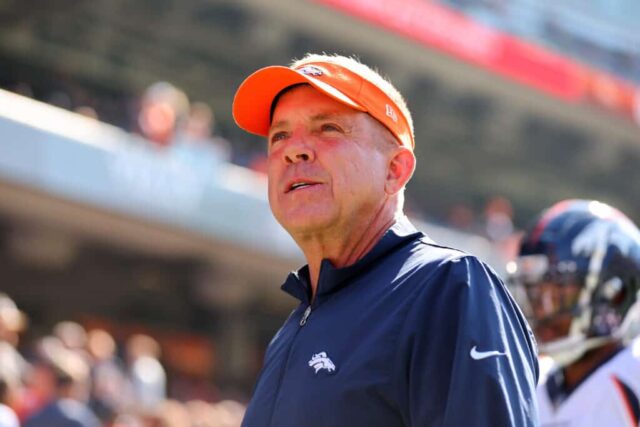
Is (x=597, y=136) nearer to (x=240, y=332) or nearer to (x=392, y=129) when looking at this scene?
(x=240, y=332)

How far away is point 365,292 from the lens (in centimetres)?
245

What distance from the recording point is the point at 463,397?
214 centimetres

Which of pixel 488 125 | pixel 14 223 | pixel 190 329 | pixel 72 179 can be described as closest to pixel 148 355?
pixel 72 179

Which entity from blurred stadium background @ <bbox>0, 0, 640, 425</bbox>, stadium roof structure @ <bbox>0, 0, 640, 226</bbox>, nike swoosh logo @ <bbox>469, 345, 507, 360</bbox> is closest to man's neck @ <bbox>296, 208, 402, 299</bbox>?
nike swoosh logo @ <bbox>469, 345, 507, 360</bbox>

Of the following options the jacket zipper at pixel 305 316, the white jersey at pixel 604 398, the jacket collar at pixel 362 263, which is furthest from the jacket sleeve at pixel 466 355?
the white jersey at pixel 604 398

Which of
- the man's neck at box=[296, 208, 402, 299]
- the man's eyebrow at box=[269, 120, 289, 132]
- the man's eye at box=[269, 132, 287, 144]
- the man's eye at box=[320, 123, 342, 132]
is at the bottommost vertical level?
the man's neck at box=[296, 208, 402, 299]

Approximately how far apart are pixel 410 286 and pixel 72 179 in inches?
473

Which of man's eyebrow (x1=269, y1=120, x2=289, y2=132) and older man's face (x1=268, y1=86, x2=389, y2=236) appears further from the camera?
man's eyebrow (x1=269, y1=120, x2=289, y2=132)

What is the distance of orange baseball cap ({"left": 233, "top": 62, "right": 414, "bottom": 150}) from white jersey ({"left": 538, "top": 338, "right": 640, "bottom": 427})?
1.27 meters

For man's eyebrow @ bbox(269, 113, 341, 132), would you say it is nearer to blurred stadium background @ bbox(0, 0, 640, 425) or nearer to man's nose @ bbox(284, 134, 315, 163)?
man's nose @ bbox(284, 134, 315, 163)

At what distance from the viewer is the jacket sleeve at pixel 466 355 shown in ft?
7.01

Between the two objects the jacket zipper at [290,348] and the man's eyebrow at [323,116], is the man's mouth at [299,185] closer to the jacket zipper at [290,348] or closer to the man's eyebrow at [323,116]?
the man's eyebrow at [323,116]

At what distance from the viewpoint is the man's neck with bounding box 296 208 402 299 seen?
102 inches

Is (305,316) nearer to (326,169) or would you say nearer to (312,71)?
(326,169)
